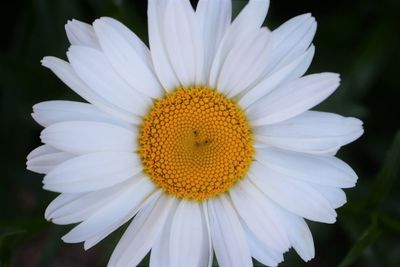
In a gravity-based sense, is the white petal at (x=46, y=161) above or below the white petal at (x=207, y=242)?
above

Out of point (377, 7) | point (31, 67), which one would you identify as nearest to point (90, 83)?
point (31, 67)

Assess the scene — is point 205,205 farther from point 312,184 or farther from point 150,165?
point 312,184

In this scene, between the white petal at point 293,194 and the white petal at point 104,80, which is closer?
the white petal at point 104,80

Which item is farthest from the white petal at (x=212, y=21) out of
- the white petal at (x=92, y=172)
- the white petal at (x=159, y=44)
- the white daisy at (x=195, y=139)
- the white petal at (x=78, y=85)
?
the white petal at (x=92, y=172)

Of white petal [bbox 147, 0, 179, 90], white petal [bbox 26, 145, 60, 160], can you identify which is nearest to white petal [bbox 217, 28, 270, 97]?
white petal [bbox 147, 0, 179, 90]

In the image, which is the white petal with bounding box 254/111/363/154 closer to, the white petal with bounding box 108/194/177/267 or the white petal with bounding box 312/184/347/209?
the white petal with bounding box 312/184/347/209

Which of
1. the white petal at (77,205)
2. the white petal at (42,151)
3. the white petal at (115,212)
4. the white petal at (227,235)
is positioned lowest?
the white petal at (227,235)

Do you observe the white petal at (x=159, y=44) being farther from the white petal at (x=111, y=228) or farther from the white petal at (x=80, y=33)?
the white petal at (x=111, y=228)

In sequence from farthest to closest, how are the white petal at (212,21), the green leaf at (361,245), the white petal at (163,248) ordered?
the green leaf at (361,245)
the white petal at (163,248)
the white petal at (212,21)
